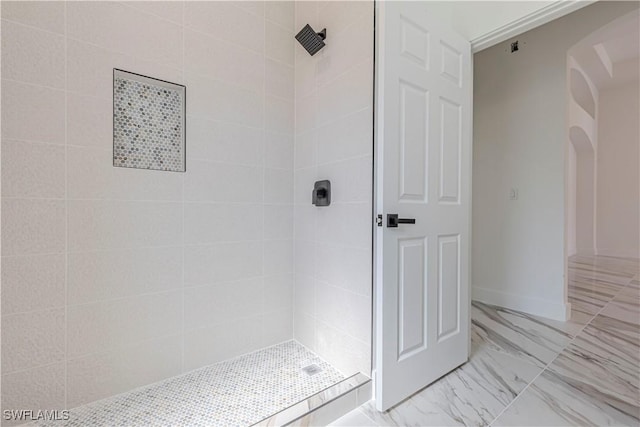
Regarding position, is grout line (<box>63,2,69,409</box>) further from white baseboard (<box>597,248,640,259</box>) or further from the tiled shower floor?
white baseboard (<box>597,248,640,259</box>)

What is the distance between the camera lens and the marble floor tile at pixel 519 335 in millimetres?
1910

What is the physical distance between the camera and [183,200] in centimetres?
158

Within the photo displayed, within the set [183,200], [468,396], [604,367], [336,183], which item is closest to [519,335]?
[604,367]

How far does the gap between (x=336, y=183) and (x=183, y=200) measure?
90 centimetres

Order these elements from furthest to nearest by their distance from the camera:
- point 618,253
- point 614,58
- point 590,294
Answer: point 618,253
point 614,58
point 590,294

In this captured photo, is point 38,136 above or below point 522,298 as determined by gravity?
above

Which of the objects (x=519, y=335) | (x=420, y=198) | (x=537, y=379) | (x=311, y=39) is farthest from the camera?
(x=519, y=335)

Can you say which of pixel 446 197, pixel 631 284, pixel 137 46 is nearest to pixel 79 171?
pixel 137 46

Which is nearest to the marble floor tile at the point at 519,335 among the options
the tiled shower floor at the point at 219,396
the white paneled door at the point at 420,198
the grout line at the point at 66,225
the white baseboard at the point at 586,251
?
the white paneled door at the point at 420,198

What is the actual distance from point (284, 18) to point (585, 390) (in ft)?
→ 9.72

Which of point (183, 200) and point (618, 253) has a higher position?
point (183, 200)

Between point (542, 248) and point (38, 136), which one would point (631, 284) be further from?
point (38, 136)

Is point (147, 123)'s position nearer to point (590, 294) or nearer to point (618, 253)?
point (590, 294)

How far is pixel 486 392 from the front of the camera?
150cm
